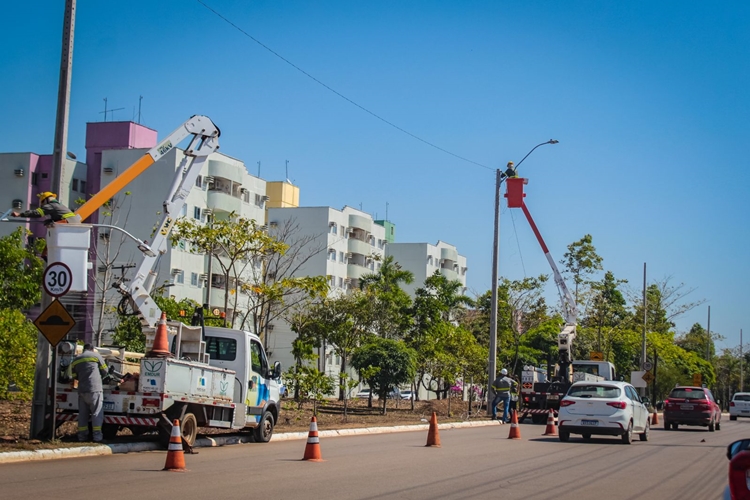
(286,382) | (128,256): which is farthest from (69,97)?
(128,256)

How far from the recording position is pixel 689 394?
3262 cm

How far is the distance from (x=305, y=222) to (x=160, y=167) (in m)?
20.7

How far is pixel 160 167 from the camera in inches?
2330

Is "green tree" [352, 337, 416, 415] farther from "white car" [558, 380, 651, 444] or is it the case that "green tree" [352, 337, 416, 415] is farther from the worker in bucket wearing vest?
"white car" [558, 380, 651, 444]

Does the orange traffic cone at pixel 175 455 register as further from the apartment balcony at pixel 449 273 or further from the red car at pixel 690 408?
the apartment balcony at pixel 449 273

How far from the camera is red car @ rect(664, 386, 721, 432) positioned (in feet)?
106

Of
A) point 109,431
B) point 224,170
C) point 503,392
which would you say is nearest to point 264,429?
point 109,431

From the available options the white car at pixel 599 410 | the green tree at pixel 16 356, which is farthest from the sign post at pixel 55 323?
the white car at pixel 599 410

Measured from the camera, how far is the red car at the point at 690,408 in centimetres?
3228

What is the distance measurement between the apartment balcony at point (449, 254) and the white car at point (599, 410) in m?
82.2

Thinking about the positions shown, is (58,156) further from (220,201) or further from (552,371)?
(220,201)

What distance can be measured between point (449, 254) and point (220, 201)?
4797 centimetres

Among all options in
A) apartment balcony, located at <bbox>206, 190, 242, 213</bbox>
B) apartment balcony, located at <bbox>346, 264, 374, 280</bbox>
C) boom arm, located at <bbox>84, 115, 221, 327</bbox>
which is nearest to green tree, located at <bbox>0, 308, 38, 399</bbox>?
boom arm, located at <bbox>84, 115, 221, 327</bbox>

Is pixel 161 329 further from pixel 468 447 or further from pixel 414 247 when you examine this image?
pixel 414 247
